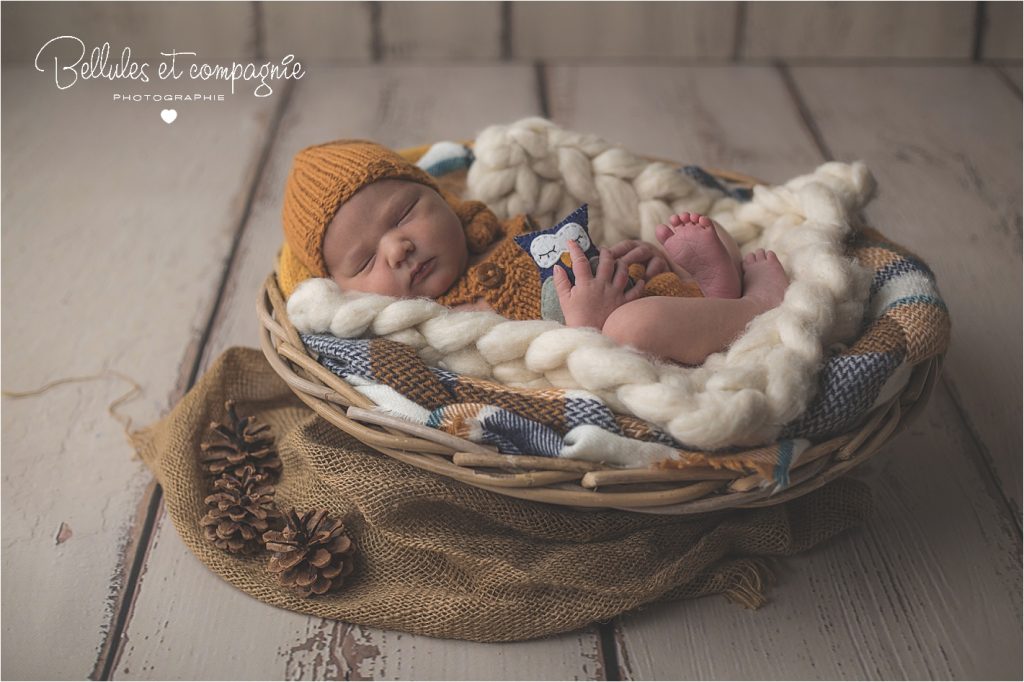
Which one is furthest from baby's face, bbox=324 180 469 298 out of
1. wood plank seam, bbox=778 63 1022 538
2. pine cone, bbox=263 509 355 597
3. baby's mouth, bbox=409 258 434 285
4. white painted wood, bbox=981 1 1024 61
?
white painted wood, bbox=981 1 1024 61

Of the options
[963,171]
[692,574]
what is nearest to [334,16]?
[963,171]

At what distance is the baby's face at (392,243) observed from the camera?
128 cm

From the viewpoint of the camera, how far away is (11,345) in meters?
1.53

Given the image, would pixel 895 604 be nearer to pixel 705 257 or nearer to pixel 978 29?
pixel 705 257

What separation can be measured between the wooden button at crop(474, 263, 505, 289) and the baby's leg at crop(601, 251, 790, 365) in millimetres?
199

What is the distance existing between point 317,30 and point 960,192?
1.49 m

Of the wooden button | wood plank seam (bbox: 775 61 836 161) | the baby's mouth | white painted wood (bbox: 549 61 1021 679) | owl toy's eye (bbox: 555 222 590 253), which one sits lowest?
wood plank seam (bbox: 775 61 836 161)

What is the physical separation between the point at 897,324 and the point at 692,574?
352 millimetres

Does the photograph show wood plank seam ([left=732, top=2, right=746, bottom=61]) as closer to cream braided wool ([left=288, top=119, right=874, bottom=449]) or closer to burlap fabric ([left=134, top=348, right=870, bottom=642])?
cream braided wool ([left=288, top=119, right=874, bottom=449])

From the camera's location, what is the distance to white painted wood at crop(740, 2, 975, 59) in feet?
7.82

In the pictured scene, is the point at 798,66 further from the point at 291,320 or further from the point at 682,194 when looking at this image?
the point at 291,320

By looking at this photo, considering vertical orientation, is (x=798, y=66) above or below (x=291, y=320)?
below

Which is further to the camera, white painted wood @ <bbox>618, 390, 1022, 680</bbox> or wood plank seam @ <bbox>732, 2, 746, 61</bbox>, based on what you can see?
wood plank seam @ <bbox>732, 2, 746, 61</bbox>

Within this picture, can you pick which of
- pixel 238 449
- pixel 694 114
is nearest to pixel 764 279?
pixel 238 449
